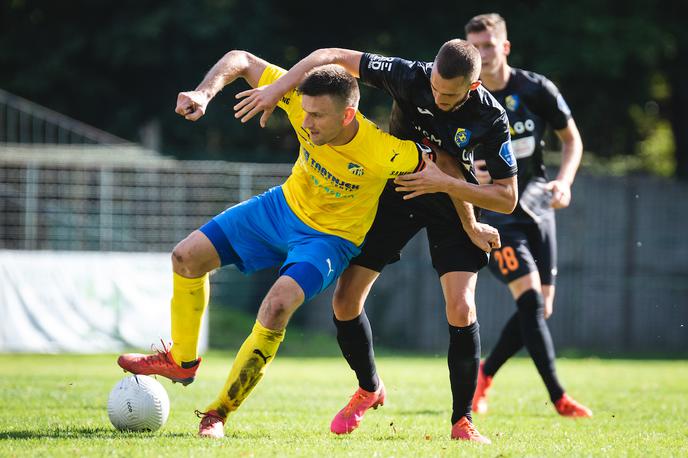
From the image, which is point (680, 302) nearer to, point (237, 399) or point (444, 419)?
point (444, 419)

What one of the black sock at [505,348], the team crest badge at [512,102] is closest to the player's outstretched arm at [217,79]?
the team crest badge at [512,102]

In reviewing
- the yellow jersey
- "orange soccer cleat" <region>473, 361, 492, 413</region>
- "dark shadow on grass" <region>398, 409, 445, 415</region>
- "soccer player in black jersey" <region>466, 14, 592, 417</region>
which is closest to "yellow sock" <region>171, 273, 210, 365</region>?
the yellow jersey

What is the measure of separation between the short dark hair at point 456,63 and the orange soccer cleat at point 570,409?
3.20 metres

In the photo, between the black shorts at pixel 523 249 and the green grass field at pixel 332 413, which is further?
the black shorts at pixel 523 249

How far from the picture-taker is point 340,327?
22.0 ft

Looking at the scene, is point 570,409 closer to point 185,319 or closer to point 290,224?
point 290,224

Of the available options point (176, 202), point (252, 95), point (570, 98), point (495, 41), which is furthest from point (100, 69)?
point (252, 95)

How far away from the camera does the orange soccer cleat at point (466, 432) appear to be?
613cm

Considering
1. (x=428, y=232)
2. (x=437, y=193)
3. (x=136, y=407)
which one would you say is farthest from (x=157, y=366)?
(x=437, y=193)

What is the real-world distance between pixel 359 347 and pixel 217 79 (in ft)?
6.39

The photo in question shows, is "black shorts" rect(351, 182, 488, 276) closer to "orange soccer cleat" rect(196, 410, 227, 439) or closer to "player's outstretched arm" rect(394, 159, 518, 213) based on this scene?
"player's outstretched arm" rect(394, 159, 518, 213)

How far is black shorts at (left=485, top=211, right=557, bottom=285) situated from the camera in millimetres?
8203

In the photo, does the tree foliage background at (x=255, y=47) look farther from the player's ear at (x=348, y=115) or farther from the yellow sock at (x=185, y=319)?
the player's ear at (x=348, y=115)

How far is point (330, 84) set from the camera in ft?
19.3
